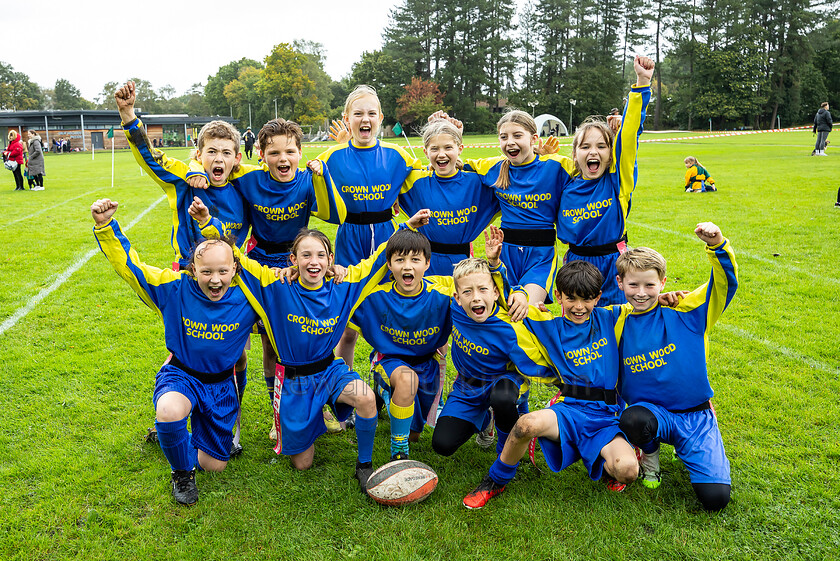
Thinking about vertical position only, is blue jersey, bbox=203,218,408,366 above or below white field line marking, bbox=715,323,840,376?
above

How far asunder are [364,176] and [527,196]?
1.20 m

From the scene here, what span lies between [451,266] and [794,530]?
260 centimetres

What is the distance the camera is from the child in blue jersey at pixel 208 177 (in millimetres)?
3941

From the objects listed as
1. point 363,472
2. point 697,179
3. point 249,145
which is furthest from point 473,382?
point 249,145

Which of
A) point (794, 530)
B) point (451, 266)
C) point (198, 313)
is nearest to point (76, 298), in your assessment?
point (198, 313)

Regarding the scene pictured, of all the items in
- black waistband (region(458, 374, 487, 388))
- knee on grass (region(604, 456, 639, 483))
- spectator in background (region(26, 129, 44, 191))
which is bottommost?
knee on grass (region(604, 456, 639, 483))

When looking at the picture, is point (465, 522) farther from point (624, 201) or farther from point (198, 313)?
point (624, 201)

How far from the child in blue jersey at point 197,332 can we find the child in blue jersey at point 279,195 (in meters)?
0.54

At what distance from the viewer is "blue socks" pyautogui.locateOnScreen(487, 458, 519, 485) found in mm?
3301

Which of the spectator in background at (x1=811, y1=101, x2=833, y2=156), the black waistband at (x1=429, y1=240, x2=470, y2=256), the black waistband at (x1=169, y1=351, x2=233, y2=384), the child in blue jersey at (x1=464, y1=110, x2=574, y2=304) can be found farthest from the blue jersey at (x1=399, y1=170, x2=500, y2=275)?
the spectator in background at (x1=811, y1=101, x2=833, y2=156)

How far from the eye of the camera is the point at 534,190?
13.6ft

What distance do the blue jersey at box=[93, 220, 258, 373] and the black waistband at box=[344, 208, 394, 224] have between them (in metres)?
1.18

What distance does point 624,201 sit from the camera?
13.0ft

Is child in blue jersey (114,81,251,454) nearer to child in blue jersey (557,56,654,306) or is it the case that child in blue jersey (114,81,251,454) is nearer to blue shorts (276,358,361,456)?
blue shorts (276,358,361,456)
